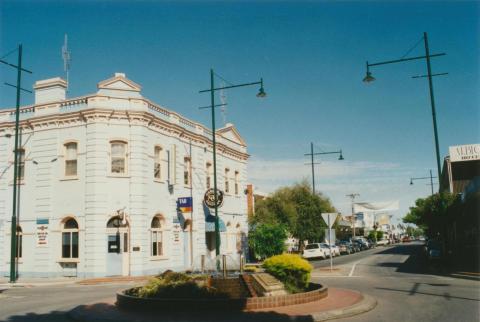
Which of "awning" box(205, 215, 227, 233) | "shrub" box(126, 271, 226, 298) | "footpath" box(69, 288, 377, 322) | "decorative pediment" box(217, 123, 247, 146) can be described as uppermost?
"decorative pediment" box(217, 123, 247, 146)

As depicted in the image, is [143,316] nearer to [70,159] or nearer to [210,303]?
[210,303]

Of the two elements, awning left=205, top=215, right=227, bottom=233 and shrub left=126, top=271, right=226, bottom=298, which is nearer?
shrub left=126, top=271, right=226, bottom=298

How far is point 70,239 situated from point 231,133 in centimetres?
1715

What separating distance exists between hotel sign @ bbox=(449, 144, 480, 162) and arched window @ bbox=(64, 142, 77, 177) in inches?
1684

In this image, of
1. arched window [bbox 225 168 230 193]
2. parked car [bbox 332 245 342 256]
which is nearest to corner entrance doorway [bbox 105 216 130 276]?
arched window [bbox 225 168 230 193]

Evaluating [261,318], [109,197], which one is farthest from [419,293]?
[109,197]

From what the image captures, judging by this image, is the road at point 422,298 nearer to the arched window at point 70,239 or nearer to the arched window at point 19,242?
the arched window at point 70,239

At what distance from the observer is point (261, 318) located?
1028 cm

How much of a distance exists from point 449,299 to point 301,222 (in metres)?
28.4

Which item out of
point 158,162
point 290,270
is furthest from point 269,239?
point 290,270

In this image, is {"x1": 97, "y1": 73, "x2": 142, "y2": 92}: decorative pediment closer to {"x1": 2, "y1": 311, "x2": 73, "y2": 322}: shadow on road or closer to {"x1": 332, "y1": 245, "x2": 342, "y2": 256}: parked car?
{"x1": 2, "y1": 311, "x2": 73, "y2": 322}: shadow on road

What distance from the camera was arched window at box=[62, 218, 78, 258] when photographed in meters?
24.9

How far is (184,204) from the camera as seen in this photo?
28.2 m

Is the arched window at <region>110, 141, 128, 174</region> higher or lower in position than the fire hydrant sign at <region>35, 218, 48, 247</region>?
higher
